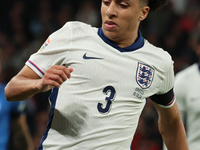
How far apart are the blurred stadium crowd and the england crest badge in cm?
416

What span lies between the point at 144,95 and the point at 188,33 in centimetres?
557

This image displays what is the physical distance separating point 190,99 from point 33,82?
2622 mm

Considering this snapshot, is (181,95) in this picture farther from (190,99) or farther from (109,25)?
(109,25)

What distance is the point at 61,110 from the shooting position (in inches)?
90.3

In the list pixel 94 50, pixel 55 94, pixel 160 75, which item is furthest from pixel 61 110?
pixel 160 75

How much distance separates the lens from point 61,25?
24.8ft

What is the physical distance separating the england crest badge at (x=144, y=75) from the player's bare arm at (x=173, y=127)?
36 centimetres

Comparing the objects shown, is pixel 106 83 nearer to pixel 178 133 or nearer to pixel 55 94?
pixel 55 94

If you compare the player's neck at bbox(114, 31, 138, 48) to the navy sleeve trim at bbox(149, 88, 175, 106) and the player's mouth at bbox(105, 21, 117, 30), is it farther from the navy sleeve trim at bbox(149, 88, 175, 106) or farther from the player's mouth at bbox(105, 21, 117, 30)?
the navy sleeve trim at bbox(149, 88, 175, 106)

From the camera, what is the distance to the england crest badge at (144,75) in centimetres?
248

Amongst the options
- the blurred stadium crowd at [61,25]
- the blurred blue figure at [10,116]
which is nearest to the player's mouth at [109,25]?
the blurred blue figure at [10,116]

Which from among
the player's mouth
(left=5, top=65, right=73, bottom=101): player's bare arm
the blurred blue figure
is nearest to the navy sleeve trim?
the player's mouth

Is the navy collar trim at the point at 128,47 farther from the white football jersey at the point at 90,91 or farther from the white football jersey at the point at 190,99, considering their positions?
the white football jersey at the point at 190,99

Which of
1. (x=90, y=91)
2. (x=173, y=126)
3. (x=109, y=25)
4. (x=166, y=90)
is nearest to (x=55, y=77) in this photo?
(x=90, y=91)
